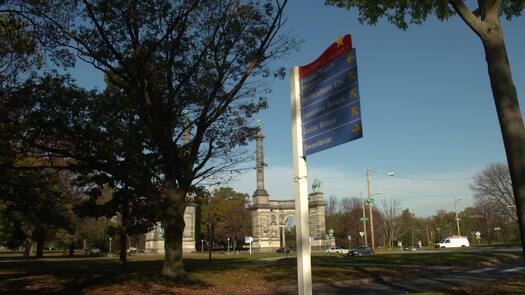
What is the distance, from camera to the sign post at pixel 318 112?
7.13m

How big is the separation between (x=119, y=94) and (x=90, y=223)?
186ft

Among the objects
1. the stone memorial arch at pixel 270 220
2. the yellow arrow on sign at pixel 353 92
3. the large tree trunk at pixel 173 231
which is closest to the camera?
the yellow arrow on sign at pixel 353 92

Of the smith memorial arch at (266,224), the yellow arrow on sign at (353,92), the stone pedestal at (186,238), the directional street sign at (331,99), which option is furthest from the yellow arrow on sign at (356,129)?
the stone pedestal at (186,238)

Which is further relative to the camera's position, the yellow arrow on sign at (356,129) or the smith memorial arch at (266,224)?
the smith memorial arch at (266,224)

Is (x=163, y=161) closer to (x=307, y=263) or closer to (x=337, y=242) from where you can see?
(x=307, y=263)

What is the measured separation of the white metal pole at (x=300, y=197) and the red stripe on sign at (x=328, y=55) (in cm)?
22

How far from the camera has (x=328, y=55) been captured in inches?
303

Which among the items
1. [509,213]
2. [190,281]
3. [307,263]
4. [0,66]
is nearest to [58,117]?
[0,66]

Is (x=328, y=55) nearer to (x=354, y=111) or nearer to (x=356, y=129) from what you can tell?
(x=354, y=111)

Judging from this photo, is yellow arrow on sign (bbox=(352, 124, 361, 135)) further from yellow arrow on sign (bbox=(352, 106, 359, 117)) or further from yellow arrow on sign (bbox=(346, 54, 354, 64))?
yellow arrow on sign (bbox=(346, 54, 354, 64))

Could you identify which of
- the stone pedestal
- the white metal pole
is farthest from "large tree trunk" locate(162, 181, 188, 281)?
the stone pedestal

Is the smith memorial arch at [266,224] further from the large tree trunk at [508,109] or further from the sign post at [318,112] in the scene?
the sign post at [318,112]

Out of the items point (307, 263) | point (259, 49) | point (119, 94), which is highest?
point (259, 49)

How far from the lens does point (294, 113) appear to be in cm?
830
